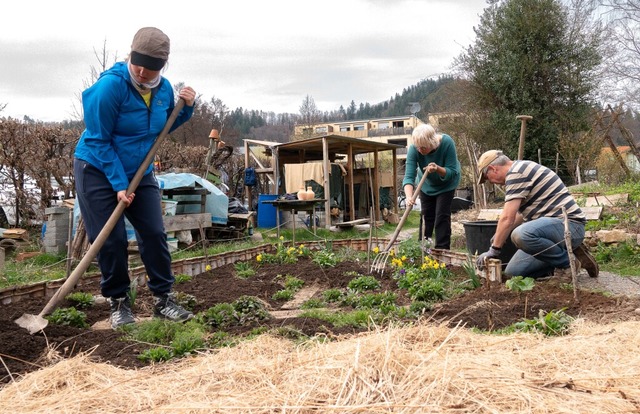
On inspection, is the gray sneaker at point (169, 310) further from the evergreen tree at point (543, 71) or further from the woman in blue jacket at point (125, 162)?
the evergreen tree at point (543, 71)

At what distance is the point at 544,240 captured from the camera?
4.24 meters

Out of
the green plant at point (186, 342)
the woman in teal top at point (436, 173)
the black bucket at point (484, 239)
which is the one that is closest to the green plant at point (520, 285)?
the black bucket at point (484, 239)

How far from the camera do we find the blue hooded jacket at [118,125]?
3.20m

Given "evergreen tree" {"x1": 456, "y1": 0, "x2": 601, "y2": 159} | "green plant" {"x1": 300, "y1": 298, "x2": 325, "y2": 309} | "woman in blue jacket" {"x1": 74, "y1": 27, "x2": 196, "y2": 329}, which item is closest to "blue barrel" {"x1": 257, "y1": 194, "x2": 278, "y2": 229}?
"evergreen tree" {"x1": 456, "y1": 0, "x2": 601, "y2": 159}

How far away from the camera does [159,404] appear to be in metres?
1.80

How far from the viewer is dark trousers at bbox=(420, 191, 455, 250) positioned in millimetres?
5492

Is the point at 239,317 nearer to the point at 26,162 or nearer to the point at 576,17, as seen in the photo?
the point at 26,162

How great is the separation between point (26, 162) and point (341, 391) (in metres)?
7.98

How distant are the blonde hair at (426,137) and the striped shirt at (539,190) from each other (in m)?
1.09

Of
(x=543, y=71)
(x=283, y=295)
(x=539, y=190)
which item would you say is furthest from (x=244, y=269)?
(x=543, y=71)

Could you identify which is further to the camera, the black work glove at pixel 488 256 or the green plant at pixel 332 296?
the black work glove at pixel 488 256

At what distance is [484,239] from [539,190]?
1.06 meters

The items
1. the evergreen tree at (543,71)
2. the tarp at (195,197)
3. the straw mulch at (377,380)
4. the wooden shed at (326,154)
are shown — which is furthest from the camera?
the evergreen tree at (543,71)

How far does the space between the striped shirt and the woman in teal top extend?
1.03 m
